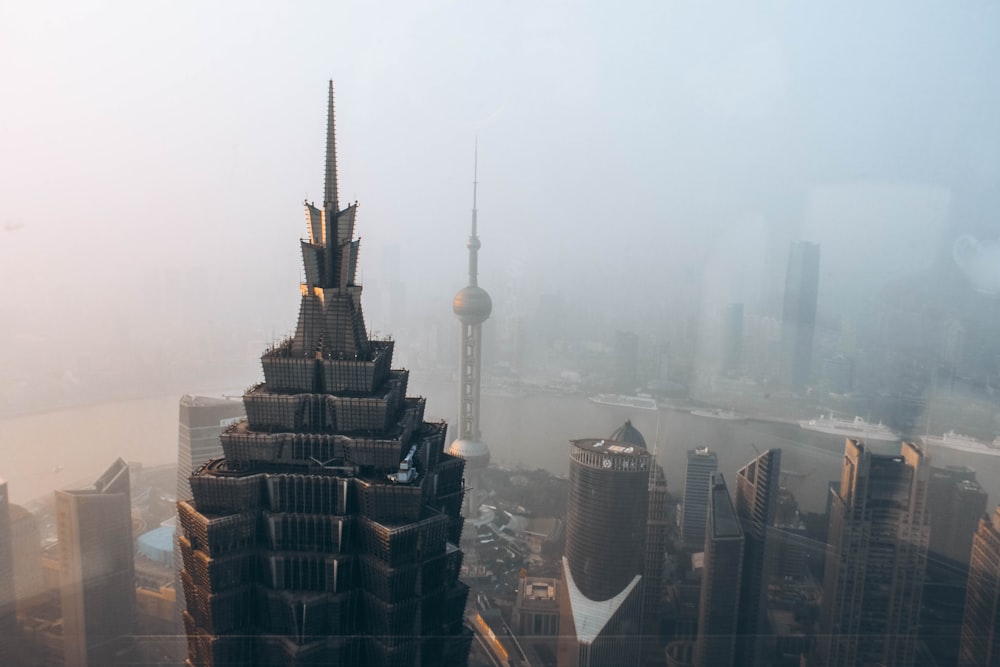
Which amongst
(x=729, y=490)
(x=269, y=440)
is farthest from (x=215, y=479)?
(x=729, y=490)

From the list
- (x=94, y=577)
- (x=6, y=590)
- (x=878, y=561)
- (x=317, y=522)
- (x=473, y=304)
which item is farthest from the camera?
(x=473, y=304)

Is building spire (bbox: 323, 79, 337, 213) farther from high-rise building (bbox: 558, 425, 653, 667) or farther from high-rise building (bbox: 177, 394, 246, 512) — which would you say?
high-rise building (bbox: 177, 394, 246, 512)

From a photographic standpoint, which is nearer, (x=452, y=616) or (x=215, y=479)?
(x=215, y=479)

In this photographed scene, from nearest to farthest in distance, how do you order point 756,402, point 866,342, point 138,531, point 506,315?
point 866,342, point 138,531, point 756,402, point 506,315

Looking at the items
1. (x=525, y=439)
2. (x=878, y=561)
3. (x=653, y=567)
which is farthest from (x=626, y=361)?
(x=878, y=561)

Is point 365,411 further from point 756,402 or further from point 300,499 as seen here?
point 756,402

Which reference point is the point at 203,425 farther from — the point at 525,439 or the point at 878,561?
the point at 878,561
